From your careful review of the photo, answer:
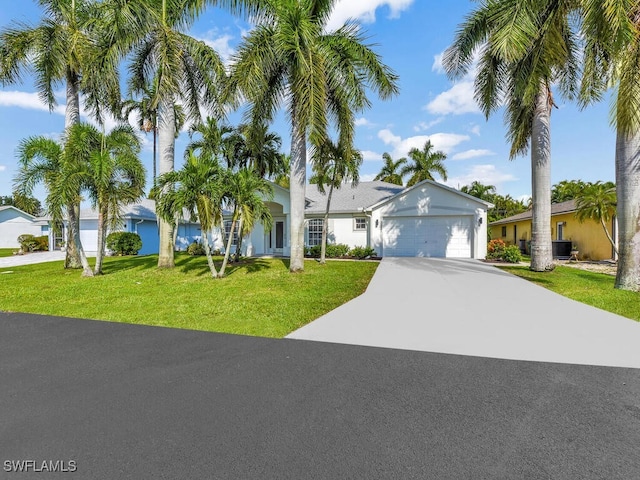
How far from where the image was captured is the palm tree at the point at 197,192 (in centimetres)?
1012

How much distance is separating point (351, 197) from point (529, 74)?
12.6 metres

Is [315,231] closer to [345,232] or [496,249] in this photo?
[345,232]

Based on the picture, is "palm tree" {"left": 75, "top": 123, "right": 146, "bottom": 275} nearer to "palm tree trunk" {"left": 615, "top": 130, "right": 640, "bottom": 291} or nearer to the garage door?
the garage door

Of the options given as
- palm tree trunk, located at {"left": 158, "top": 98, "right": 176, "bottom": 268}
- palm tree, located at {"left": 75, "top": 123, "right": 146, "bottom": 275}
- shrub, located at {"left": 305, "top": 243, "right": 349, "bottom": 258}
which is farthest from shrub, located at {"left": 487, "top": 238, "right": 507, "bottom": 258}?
palm tree, located at {"left": 75, "top": 123, "right": 146, "bottom": 275}

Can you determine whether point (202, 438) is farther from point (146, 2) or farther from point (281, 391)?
point (146, 2)

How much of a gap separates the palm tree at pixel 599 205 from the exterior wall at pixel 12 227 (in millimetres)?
46681

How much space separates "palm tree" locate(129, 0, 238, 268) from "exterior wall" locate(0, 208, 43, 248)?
30.4 metres

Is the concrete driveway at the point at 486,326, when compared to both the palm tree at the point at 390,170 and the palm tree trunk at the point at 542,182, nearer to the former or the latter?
the palm tree trunk at the point at 542,182

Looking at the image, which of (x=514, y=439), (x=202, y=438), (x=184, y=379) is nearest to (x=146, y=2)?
(x=184, y=379)

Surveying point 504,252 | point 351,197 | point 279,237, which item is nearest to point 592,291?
point 504,252

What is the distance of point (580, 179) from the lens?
3728 centimetres

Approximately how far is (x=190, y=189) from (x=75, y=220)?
665 cm

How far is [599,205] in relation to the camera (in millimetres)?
16328

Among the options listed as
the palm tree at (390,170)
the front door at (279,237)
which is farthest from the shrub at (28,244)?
the palm tree at (390,170)
